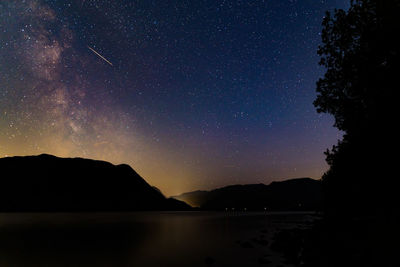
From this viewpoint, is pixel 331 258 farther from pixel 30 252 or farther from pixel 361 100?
pixel 30 252

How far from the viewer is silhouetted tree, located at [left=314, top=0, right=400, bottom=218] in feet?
41.3

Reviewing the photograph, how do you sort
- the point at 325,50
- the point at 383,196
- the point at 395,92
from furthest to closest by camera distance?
the point at 325,50 → the point at 383,196 → the point at 395,92

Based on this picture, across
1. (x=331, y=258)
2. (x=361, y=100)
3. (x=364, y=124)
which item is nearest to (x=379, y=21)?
(x=361, y=100)

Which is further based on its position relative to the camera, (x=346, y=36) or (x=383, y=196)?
(x=346, y=36)

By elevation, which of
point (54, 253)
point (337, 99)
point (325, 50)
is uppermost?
point (325, 50)

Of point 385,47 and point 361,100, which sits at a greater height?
point 385,47

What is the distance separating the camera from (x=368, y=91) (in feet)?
46.2

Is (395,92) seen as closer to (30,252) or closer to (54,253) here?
(54,253)

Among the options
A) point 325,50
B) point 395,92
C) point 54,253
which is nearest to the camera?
point 395,92

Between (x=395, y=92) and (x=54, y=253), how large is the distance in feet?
95.5

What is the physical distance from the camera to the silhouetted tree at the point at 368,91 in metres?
12.6

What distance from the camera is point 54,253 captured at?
23.1 m

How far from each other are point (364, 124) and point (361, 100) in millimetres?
2507

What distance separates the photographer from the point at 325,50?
1625 centimetres
